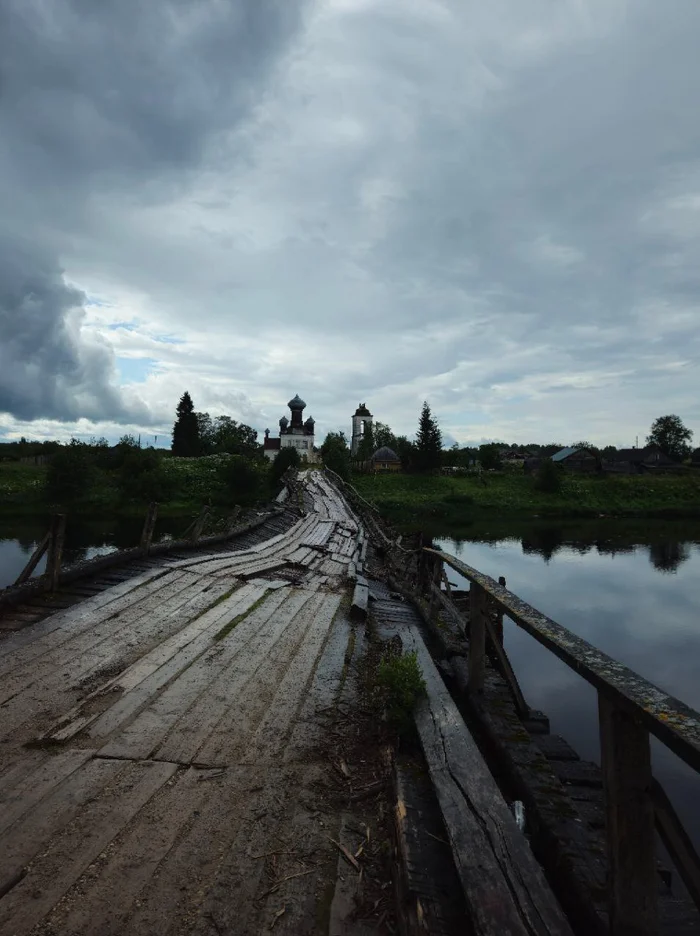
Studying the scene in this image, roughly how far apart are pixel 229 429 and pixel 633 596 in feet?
309

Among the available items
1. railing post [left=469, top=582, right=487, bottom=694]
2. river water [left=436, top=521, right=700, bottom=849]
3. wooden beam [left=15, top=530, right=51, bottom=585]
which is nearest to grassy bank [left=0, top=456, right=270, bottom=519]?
river water [left=436, top=521, right=700, bottom=849]

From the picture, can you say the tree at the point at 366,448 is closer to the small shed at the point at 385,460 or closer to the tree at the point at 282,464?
the small shed at the point at 385,460

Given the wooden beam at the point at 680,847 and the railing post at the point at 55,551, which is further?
the railing post at the point at 55,551

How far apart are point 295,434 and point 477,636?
103 metres

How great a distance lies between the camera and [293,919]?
8.34ft

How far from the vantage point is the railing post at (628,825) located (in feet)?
6.98

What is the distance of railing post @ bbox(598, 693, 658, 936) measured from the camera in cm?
213

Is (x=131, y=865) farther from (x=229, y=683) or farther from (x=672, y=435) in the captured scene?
(x=672, y=435)

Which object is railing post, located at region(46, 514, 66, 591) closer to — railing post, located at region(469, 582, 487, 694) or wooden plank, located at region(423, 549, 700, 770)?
railing post, located at region(469, 582, 487, 694)

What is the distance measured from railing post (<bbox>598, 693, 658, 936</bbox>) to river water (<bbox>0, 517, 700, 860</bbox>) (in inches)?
272

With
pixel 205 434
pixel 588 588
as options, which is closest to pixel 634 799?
pixel 588 588

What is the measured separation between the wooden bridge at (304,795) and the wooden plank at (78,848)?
0.01 metres

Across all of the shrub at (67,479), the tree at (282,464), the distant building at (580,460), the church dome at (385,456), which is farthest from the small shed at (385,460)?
the shrub at (67,479)

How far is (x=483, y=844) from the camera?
2748 millimetres
